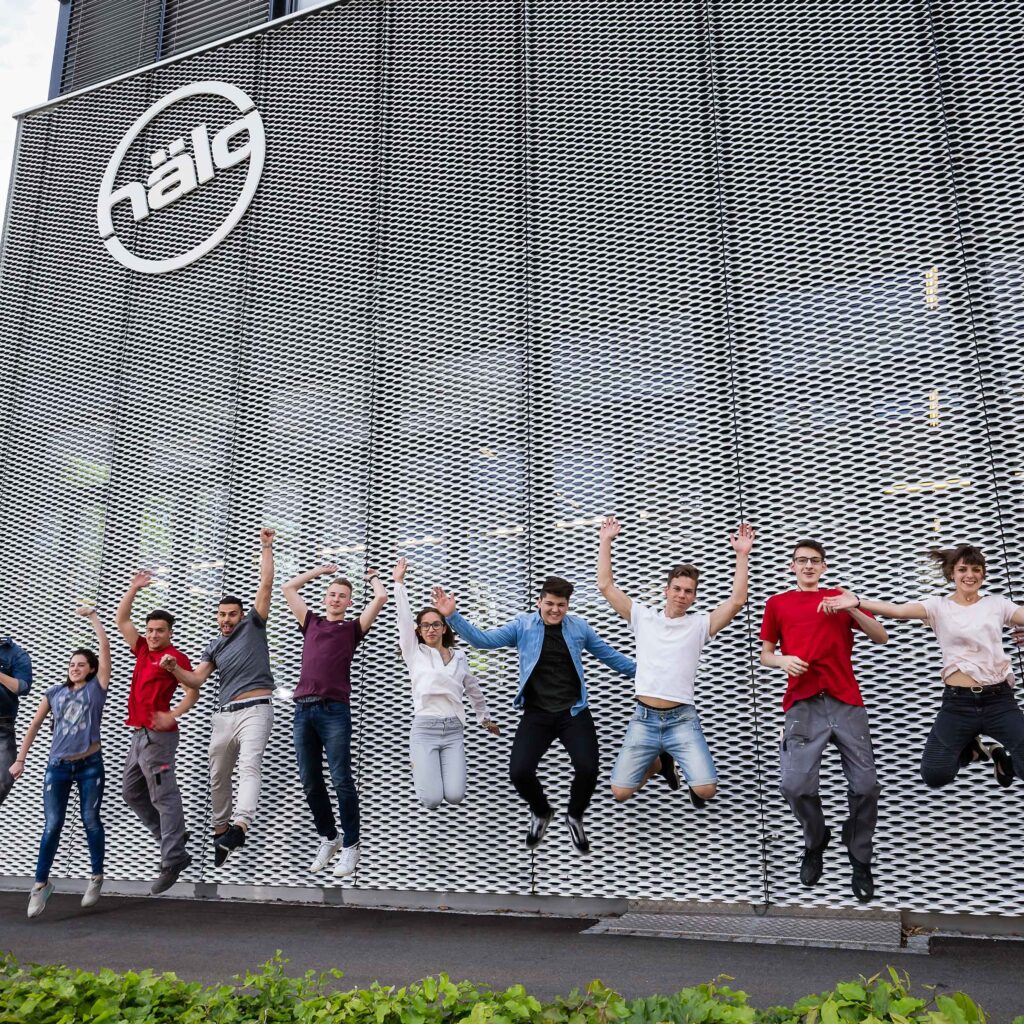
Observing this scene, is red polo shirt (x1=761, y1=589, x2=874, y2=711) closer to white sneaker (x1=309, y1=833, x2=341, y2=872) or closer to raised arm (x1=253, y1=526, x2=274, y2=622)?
white sneaker (x1=309, y1=833, x2=341, y2=872)

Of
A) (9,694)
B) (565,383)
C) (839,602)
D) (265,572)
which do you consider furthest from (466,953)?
(9,694)

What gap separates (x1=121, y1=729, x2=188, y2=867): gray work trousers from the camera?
18.1 feet

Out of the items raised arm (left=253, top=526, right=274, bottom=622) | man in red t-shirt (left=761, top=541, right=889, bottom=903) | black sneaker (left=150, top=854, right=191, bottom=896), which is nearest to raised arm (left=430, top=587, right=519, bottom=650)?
raised arm (left=253, top=526, right=274, bottom=622)

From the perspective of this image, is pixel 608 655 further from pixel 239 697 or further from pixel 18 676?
pixel 18 676

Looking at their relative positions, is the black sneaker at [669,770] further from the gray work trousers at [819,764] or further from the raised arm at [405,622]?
the raised arm at [405,622]

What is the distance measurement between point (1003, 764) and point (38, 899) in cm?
535

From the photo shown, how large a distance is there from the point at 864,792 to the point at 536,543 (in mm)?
2534

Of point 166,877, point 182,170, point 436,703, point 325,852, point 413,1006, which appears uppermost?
point 182,170

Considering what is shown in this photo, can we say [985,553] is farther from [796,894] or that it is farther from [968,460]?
[796,894]

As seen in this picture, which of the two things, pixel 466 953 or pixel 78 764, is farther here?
pixel 78 764

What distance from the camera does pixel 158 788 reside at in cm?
559

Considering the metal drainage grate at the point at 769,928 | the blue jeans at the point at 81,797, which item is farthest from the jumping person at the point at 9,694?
the metal drainage grate at the point at 769,928

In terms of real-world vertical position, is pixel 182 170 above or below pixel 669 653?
above

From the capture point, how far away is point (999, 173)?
5.34 m
